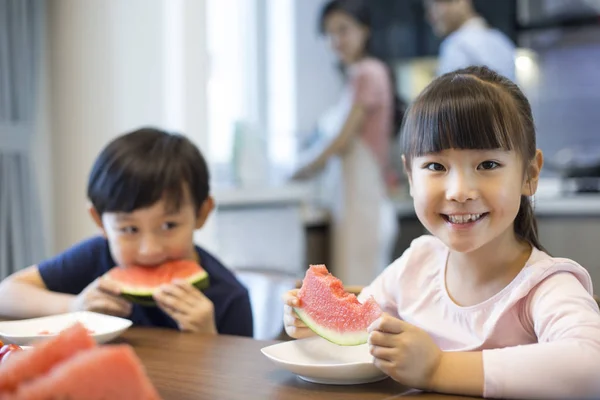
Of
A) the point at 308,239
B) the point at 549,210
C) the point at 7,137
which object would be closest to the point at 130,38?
the point at 7,137

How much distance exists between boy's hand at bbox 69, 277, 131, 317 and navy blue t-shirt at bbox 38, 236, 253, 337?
0.64ft

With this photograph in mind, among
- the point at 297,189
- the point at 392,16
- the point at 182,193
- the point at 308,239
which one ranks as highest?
the point at 392,16

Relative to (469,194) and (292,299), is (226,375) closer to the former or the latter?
(292,299)

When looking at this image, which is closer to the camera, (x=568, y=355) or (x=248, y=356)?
(x=568, y=355)

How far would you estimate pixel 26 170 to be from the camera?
10.5 feet

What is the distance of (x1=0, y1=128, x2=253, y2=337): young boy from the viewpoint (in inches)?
68.0

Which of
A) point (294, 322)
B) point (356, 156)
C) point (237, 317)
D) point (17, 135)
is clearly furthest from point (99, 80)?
point (294, 322)

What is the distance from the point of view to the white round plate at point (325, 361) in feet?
3.38

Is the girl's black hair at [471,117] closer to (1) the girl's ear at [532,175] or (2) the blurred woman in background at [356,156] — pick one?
(1) the girl's ear at [532,175]

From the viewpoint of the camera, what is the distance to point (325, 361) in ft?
3.82

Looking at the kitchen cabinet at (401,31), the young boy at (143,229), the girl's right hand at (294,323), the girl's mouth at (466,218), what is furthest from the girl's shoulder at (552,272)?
the kitchen cabinet at (401,31)

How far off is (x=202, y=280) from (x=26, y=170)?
1.83 m

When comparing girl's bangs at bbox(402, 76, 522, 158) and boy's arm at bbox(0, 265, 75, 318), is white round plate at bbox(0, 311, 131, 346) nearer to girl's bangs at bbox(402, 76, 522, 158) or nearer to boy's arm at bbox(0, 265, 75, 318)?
boy's arm at bbox(0, 265, 75, 318)

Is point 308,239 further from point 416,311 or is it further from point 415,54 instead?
point 416,311
